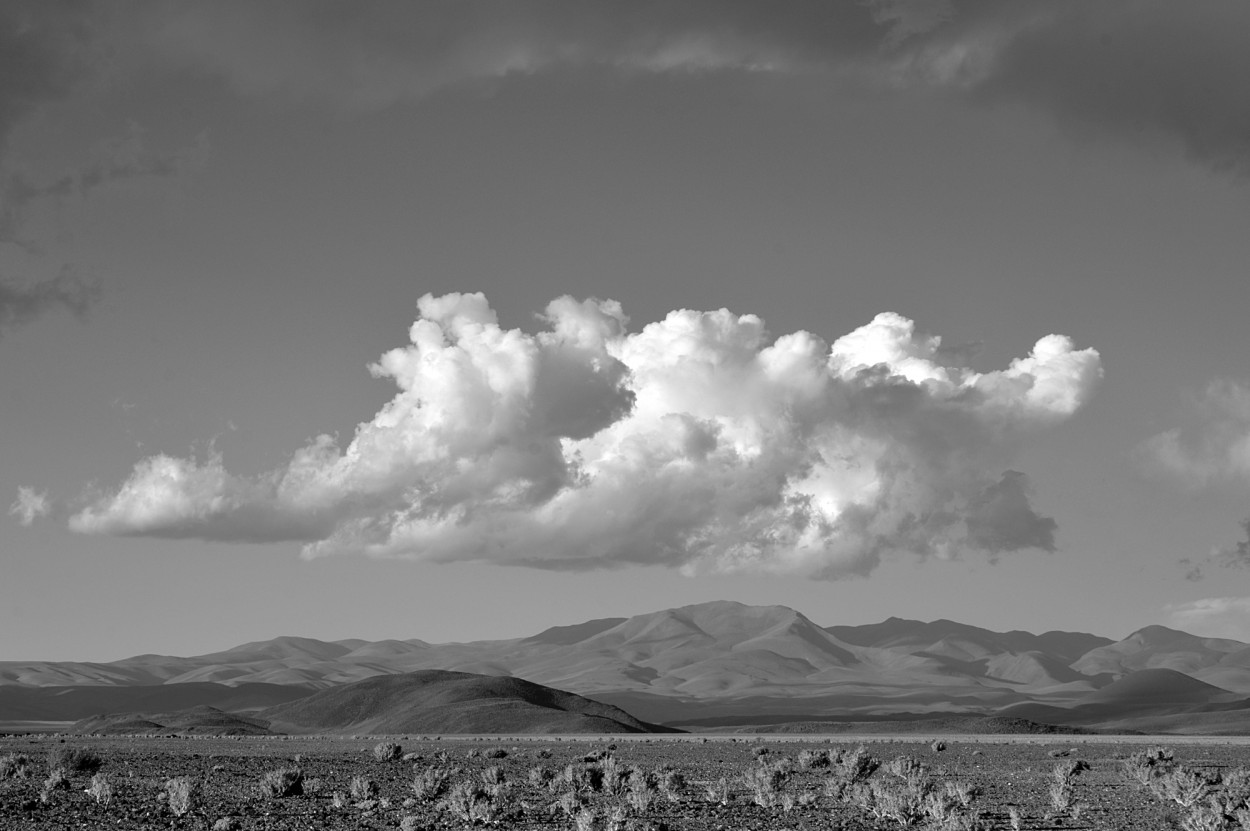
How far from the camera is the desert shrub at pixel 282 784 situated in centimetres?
3681

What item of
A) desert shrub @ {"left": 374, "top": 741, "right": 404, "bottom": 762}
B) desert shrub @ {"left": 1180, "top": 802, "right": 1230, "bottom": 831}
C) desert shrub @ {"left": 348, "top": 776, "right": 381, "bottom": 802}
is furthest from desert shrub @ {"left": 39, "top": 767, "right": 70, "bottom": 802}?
desert shrub @ {"left": 1180, "top": 802, "right": 1230, "bottom": 831}

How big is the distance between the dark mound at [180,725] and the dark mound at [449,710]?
8.13m

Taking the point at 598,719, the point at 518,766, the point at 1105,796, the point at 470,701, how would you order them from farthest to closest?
the point at 470,701, the point at 598,719, the point at 518,766, the point at 1105,796

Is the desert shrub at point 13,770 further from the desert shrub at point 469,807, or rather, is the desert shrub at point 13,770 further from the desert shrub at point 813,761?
the desert shrub at point 813,761

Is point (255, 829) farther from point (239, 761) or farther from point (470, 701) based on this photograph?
point (470, 701)

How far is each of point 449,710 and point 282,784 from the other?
109 m

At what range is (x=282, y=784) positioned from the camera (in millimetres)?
37219

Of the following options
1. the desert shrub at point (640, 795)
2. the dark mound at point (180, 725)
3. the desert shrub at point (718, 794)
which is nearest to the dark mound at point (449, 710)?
the dark mound at point (180, 725)

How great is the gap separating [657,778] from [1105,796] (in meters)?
12.7

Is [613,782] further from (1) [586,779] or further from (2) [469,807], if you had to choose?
(2) [469,807]

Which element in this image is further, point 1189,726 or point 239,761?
point 1189,726

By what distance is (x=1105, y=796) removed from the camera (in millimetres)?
38500

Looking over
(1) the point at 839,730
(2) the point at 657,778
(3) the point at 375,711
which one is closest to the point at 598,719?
(1) the point at 839,730

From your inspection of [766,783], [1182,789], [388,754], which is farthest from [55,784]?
[1182,789]
